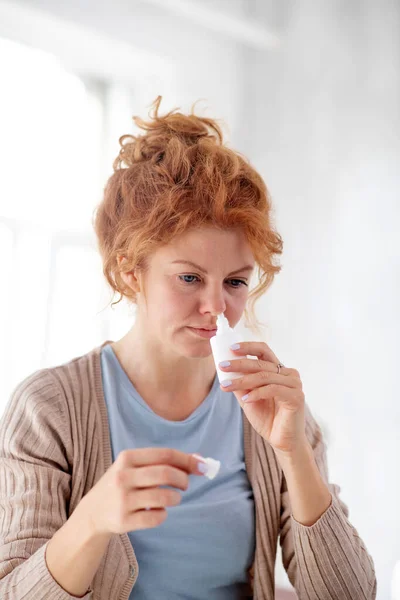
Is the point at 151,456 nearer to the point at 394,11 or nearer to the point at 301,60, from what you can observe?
the point at 394,11

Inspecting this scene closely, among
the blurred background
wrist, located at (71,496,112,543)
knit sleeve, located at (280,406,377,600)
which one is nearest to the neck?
knit sleeve, located at (280,406,377,600)

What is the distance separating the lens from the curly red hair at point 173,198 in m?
1.14

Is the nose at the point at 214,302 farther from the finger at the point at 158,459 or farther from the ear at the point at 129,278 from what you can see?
the finger at the point at 158,459

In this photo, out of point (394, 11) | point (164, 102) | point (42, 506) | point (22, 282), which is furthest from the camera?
point (164, 102)

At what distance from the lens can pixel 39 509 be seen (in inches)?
40.9

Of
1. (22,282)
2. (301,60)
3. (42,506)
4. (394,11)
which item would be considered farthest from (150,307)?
(301,60)

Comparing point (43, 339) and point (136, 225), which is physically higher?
point (43, 339)

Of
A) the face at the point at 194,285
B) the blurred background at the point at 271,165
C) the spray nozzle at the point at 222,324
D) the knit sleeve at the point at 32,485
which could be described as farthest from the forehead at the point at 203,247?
the blurred background at the point at 271,165

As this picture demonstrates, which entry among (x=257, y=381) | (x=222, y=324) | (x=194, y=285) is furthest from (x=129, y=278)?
(x=257, y=381)

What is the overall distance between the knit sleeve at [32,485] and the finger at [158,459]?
266 millimetres

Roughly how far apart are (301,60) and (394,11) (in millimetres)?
491

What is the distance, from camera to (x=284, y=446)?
1.07 meters

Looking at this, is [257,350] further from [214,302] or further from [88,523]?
[88,523]

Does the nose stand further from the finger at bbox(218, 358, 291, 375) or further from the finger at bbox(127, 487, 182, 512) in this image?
the finger at bbox(127, 487, 182, 512)
